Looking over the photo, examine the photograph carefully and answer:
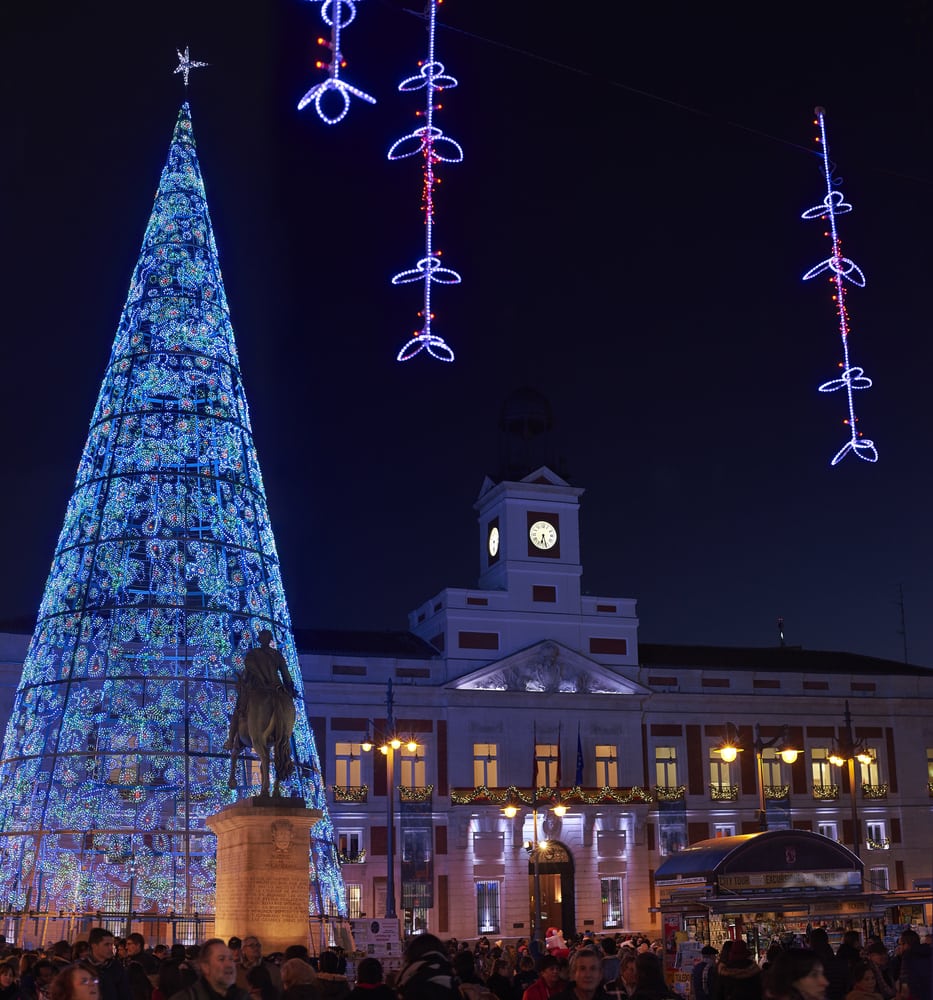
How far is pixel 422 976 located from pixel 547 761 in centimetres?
5129

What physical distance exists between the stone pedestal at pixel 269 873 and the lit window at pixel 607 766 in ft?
128

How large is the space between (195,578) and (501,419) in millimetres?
34711

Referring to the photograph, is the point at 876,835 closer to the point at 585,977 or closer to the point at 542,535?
the point at 542,535

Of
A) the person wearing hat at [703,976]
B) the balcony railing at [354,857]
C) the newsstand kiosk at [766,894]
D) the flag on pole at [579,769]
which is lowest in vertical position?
the person wearing hat at [703,976]

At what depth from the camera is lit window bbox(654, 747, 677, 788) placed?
60.1 meters

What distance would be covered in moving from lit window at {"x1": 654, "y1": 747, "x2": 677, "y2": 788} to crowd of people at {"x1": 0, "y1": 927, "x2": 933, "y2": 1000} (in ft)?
142

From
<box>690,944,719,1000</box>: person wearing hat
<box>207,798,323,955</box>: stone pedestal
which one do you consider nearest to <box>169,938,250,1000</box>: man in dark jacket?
<box>690,944,719,1000</box>: person wearing hat

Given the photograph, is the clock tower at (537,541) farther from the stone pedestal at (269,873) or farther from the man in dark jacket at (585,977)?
the man in dark jacket at (585,977)

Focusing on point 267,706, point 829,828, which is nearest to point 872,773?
point 829,828

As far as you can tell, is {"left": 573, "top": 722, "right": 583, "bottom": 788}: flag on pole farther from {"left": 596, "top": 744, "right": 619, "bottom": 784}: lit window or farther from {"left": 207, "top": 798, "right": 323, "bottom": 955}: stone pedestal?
{"left": 207, "top": 798, "right": 323, "bottom": 955}: stone pedestal

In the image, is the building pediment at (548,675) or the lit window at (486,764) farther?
the building pediment at (548,675)


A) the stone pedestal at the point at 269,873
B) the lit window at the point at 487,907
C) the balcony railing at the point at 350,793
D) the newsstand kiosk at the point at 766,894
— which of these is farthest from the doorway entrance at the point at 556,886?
the stone pedestal at the point at 269,873

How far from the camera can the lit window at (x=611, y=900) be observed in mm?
56625

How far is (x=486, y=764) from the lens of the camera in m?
57.0
